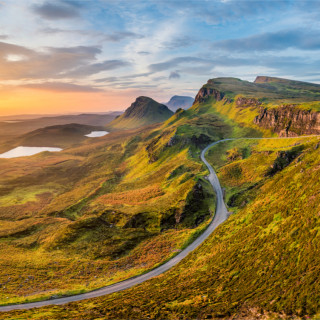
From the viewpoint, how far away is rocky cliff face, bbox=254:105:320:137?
397 feet

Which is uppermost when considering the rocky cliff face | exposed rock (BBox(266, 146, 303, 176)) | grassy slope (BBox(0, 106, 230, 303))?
the rocky cliff face

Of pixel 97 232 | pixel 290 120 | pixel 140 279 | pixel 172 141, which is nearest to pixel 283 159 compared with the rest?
pixel 290 120

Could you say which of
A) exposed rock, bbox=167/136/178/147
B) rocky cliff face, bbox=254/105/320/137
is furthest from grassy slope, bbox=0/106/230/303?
rocky cliff face, bbox=254/105/320/137

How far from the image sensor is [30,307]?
138 ft

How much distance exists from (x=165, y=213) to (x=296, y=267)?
55.1 metres

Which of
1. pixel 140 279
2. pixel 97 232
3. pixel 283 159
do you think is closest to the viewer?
pixel 140 279

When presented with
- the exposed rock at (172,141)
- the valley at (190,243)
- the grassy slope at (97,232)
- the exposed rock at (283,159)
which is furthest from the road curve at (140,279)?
the exposed rock at (172,141)

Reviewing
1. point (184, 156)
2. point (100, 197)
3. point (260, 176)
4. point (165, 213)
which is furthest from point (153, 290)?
point (184, 156)

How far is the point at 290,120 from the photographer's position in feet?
450

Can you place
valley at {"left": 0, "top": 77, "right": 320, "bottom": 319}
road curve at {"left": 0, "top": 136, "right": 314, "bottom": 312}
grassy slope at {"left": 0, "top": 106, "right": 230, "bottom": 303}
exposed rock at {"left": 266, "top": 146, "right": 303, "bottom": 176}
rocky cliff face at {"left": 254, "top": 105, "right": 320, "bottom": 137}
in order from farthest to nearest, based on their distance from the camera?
rocky cliff face at {"left": 254, "top": 105, "right": 320, "bottom": 137} → exposed rock at {"left": 266, "top": 146, "right": 303, "bottom": 176} → grassy slope at {"left": 0, "top": 106, "right": 230, "bottom": 303} → road curve at {"left": 0, "top": 136, "right": 314, "bottom": 312} → valley at {"left": 0, "top": 77, "right": 320, "bottom": 319}

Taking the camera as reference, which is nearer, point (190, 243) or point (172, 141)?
point (190, 243)

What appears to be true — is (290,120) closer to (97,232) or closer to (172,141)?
(172,141)

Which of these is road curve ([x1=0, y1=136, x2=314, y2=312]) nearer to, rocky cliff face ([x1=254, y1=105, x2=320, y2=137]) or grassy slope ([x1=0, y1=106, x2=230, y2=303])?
grassy slope ([x1=0, y1=106, x2=230, y2=303])

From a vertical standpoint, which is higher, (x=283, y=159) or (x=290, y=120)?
(x=290, y=120)
